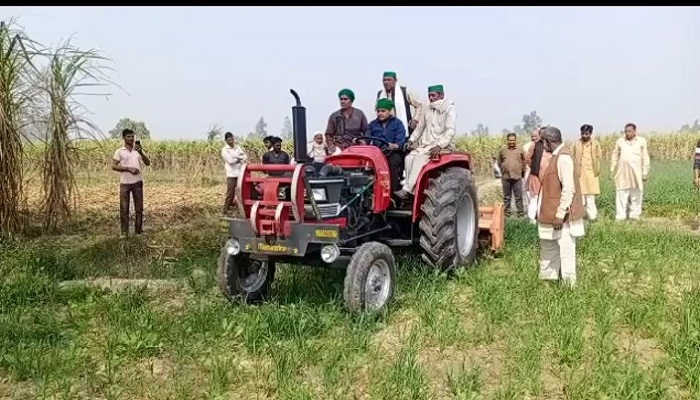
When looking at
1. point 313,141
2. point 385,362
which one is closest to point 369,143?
point 385,362

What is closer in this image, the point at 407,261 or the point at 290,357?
the point at 290,357

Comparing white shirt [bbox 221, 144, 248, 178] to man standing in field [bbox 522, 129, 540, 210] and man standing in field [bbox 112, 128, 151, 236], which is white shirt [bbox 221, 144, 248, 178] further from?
man standing in field [bbox 522, 129, 540, 210]

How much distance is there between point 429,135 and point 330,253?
2090 millimetres

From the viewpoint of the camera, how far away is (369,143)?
6324 mm

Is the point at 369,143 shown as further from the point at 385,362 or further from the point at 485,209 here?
the point at 385,362

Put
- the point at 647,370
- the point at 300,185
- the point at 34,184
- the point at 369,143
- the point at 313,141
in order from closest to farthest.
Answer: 1. the point at 647,370
2. the point at 300,185
3. the point at 369,143
4. the point at 34,184
5. the point at 313,141

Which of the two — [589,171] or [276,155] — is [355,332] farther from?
[589,171]

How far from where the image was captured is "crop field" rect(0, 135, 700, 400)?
361 cm

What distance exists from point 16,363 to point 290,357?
65.9 inches

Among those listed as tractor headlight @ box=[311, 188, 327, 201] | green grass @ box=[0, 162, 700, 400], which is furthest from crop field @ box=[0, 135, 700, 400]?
tractor headlight @ box=[311, 188, 327, 201]

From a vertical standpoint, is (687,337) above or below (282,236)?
below

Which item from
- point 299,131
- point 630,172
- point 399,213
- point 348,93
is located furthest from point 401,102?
point 630,172

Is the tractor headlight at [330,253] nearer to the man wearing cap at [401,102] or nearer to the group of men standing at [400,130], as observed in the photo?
the group of men standing at [400,130]

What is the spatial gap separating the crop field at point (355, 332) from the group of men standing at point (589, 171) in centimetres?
297
